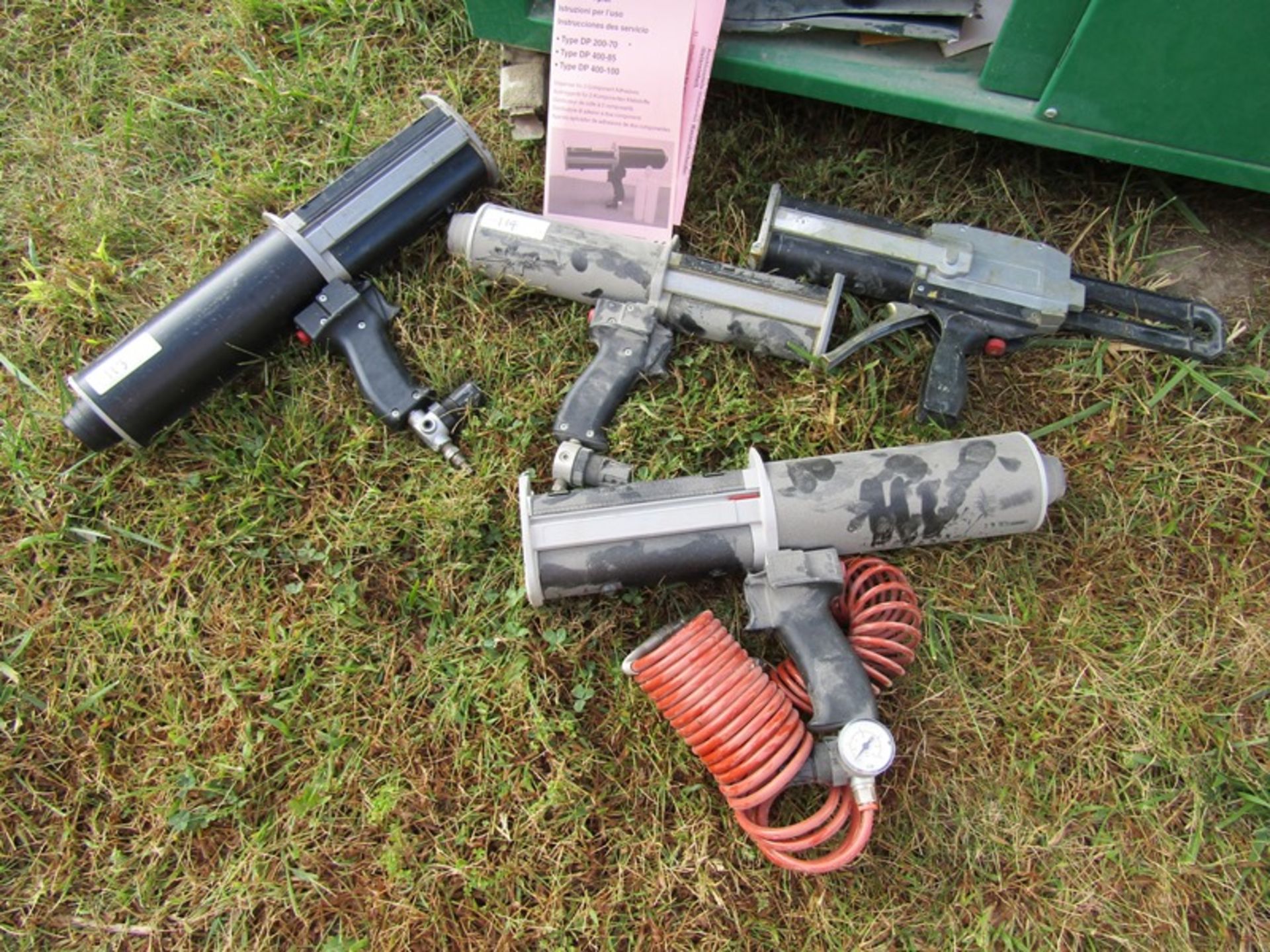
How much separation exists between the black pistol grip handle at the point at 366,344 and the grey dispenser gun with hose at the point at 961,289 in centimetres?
112

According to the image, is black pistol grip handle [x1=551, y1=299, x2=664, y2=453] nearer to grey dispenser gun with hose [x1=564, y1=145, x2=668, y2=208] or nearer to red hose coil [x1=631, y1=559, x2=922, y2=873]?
grey dispenser gun with hose [x1=564, y1=145, x2=668, y2=208]

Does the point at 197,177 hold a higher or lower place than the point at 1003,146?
lower

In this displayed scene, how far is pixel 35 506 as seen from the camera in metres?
2.59

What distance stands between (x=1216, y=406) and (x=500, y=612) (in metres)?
2.19

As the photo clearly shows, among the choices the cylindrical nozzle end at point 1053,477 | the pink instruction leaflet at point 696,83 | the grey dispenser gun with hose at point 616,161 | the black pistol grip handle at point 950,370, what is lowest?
the cylindrical nozzle end at point 1053,477

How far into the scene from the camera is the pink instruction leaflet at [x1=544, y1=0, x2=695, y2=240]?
254 cm

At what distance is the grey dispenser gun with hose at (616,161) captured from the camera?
2.70 m

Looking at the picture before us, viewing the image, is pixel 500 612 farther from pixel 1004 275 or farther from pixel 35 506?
pixel 1004 275

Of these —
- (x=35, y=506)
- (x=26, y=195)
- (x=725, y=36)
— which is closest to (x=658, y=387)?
(x=725, y=36)

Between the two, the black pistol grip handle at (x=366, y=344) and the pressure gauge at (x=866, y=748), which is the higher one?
the black pistol grip handle at (x=366, y=344)

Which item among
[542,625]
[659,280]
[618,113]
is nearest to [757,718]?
[542,625]

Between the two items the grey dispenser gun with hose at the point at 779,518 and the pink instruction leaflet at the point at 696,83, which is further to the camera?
the pink instruction leaflet at the point at 696,83

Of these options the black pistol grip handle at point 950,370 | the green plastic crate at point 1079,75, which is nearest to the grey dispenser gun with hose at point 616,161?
the green plastic crate at point 1079,75

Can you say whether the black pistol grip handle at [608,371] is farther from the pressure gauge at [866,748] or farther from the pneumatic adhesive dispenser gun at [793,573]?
the pressure gauge at [866,748]
